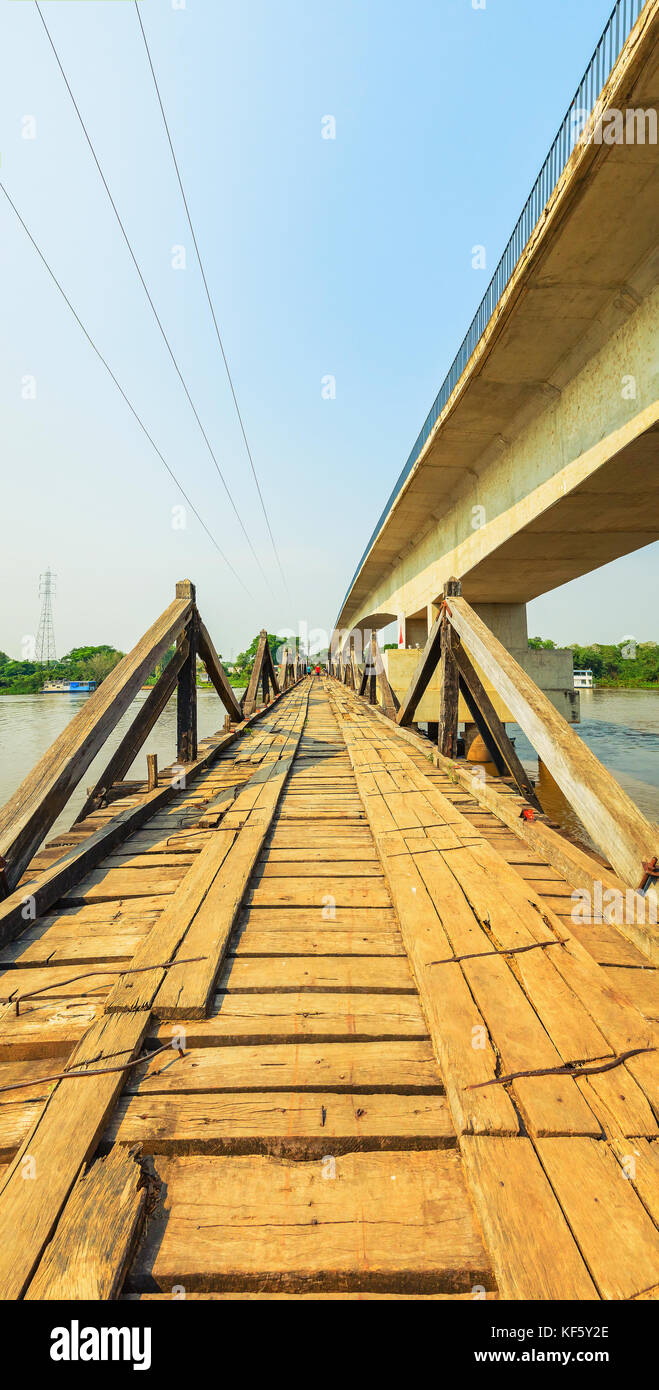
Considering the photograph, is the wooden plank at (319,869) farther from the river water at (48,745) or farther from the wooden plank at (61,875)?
the river water at (48,745)

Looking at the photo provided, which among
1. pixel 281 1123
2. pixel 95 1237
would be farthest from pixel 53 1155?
pixel 281 1123

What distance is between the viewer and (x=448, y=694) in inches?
229

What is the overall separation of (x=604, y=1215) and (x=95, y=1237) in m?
1.07

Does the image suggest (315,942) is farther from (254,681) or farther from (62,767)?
(254,681)

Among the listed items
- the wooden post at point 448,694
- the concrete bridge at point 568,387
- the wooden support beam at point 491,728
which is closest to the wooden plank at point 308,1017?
the wooden support beam at point 491,728

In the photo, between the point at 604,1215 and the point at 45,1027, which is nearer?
the point at 604,1215

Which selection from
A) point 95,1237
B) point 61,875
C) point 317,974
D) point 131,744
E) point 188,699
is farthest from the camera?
point 188,699

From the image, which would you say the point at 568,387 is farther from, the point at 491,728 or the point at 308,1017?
the point at 308,1017

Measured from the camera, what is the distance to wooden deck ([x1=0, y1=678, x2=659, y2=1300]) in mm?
1100

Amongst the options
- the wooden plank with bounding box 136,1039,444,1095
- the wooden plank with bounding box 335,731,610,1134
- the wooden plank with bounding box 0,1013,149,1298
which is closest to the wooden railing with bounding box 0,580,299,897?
the wooden plank with bounding box 0,1013,149,1298

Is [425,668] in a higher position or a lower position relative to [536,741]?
higher

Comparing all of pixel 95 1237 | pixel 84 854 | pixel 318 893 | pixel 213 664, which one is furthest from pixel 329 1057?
pixel 213 664

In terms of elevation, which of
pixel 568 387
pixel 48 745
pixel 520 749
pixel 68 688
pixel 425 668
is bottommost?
pixel 520 749

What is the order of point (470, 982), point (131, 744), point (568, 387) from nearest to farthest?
point (470, 982) → point (131, 744) → point (568, 387)
